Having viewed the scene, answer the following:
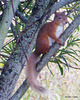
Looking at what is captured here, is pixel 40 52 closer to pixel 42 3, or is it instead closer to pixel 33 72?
pixel 33 72

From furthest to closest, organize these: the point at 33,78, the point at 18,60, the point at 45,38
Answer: the point at 45,38
the point at 33,78
the point at 18,60

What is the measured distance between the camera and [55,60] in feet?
4.45

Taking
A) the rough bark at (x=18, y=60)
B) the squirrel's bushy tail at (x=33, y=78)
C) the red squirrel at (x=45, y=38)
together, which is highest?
the rough bark at (x=18, y=60)

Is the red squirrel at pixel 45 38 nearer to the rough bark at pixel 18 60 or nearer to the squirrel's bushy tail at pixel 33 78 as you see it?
the squirrel's bushy tail at pixel 33 78

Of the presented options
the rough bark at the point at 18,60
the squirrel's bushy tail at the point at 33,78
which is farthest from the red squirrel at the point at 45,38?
the rough bark at the point at 18,60

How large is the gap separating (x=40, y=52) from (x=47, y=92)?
61 cm

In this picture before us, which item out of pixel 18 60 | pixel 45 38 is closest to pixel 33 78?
pixel 18 60

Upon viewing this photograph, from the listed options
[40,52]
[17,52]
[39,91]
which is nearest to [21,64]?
[17,52]

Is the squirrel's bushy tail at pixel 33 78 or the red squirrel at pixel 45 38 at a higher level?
the squirrel's bushy tail at pixel 33 78

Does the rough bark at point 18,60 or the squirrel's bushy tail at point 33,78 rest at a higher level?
the rough bark at point 18,60

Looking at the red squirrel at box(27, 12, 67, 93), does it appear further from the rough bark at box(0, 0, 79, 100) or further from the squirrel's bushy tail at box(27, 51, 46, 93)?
the rough bark at box(0, 0, 79, 100)

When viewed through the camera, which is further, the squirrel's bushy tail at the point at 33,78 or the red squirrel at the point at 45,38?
the red squirrel at the point at 45,38

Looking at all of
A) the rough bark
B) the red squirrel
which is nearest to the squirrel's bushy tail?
the red squirrel

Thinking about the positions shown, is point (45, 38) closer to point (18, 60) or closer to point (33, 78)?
point (33, 78)
